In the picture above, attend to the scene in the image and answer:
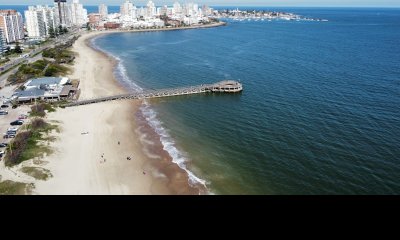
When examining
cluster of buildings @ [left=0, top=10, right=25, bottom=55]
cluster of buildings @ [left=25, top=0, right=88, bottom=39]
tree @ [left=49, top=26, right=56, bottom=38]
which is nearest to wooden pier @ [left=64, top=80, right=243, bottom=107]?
cluster of buildings @ [left=0, top=10, right=25, bottom=55]

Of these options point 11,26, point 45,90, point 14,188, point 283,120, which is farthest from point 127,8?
point 14,188

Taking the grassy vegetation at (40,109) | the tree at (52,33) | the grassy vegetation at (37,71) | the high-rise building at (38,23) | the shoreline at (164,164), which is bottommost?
the shoreline at (164,164)

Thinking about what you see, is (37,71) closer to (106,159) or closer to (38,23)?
(106,159)

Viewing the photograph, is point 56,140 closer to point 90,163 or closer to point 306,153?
point 90,163

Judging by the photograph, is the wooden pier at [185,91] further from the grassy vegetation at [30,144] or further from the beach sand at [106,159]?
the grassy vegetation at [30,144]

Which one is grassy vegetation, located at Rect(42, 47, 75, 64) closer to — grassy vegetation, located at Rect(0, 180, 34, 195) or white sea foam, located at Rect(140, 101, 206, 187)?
white sea foam, located at Rect(140, 101, 206, 187)

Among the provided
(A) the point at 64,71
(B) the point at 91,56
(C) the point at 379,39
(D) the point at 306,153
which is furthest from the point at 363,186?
(C) the point at 379,39

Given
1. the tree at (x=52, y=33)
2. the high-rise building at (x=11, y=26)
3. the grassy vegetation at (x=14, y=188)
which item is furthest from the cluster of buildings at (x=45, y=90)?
the tree at (x=52, y=33)
